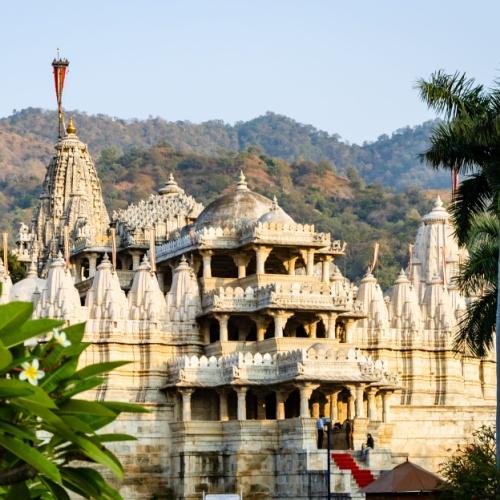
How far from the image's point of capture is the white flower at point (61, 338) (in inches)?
802

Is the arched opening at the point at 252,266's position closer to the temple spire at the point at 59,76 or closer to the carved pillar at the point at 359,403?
the carved pillar at the point at 359,403

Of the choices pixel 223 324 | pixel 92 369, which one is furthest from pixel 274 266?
pixel 92 369

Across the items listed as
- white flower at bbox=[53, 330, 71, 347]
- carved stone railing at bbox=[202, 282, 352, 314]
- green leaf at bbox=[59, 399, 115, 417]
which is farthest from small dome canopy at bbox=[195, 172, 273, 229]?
green leaf at bbox=[59, 399, 115, 417]

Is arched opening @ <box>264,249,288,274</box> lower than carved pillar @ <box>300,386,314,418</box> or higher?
higher

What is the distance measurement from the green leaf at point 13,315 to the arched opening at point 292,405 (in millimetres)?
43534

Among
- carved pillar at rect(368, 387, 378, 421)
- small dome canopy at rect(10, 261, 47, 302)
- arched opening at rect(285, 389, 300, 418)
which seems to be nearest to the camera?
carved pillar at rect(368, 387, 378, 421)

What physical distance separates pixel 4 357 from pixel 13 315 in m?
0.62

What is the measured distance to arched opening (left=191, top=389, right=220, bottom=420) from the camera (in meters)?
62.6

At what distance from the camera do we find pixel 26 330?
20000mm

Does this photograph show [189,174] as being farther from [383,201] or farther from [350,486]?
[350,486]

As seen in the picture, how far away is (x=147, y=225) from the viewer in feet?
241

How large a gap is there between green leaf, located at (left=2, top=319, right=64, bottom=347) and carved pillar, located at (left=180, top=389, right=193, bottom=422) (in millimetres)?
41047

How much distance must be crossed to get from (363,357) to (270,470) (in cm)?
556

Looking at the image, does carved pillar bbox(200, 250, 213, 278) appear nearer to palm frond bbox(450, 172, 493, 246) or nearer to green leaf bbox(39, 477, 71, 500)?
palm frond bbox(450, 172, 493, 246)
